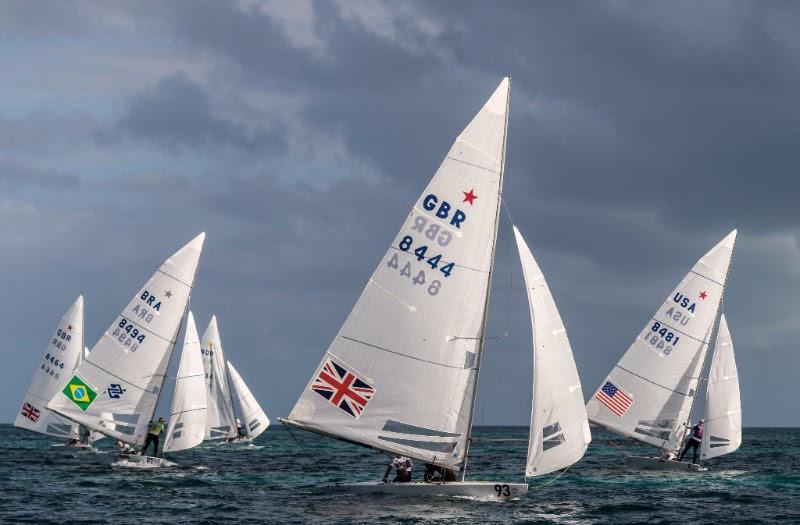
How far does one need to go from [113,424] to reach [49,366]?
55.9ft

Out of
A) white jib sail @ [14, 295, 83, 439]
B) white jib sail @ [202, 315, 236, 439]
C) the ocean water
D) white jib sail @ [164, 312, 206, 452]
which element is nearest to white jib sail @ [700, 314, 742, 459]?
the ocean water

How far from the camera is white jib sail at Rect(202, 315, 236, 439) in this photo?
63844 millimetres

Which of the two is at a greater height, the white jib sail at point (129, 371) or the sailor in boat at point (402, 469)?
the white jib sail at point (129, 371)

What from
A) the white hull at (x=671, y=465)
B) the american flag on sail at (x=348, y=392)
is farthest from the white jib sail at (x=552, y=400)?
the white hull at (x=671, y=465)

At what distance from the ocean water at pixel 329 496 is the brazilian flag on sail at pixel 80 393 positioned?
2.45 meters

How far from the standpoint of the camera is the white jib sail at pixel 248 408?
6631 cm

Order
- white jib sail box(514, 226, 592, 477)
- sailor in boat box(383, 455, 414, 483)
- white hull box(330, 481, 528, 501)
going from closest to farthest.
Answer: white hull box(330, 481, 528, 501) < white jib sail box(514, 226, 592, 477) < sailor in boat box(383, 455, 414, 483)

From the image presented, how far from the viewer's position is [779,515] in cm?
3216

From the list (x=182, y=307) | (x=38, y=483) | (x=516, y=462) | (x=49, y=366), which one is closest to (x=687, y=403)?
(x=516, y=462)

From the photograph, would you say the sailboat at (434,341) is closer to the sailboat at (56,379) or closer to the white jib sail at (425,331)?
the white jib sail at (425,331)

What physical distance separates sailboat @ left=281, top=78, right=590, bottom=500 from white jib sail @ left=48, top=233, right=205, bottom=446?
45.1 feet

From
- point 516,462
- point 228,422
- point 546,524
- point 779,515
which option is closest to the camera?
point 546,524

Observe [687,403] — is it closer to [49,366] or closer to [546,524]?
[546,524]

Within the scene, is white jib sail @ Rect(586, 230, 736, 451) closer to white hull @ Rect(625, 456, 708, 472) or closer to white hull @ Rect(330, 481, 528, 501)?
white hull @ Rect(625, 456, 708, 472)
